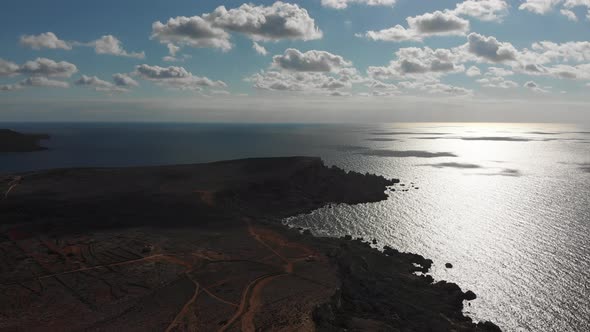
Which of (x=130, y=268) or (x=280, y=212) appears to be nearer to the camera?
(x=130, y=268)

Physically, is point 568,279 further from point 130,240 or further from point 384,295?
point 130,240

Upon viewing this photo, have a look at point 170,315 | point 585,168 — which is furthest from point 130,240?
point 585,168

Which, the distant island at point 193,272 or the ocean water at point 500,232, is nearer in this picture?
the distant island at point 193,272

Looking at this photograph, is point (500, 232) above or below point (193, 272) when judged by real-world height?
below

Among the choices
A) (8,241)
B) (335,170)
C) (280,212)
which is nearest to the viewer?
(8,241)

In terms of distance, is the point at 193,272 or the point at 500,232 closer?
the point at 193,272

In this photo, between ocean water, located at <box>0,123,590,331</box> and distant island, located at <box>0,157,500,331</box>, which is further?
ocean water, located at <box>0,123,590,331</box>

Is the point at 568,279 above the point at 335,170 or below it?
below

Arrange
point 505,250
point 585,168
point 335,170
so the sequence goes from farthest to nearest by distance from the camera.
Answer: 1. point 585,168
2. point 335,170
3. point 505,250
